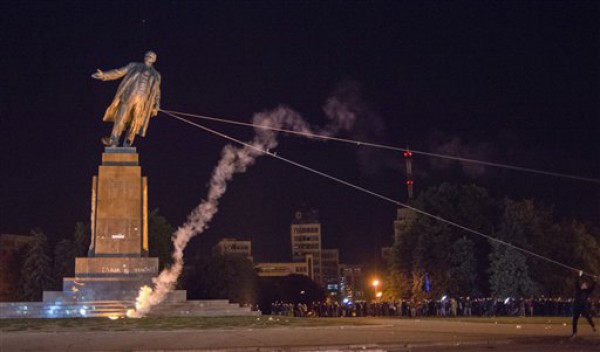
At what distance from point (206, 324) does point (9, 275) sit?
167 feet

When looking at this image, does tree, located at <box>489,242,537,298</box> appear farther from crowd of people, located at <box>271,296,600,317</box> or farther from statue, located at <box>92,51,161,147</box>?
statue, located at <box>92,51,161,147</box>

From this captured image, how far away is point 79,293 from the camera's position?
1104 inches

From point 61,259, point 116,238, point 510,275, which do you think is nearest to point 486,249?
point 510,275

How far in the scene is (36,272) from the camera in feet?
200

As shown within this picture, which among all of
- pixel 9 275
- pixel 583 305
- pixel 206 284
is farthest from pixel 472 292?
pixel 9 275

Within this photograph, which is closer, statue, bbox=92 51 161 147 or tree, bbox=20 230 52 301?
statue, bbox=92 51 161 147

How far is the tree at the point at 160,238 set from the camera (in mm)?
56938

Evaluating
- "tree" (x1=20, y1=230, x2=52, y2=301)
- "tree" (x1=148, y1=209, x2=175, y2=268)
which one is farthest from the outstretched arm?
"tree" (x1=20, y1=230, x2=52, y2=301)

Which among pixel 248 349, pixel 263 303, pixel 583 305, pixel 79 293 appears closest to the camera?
pixel 248 349

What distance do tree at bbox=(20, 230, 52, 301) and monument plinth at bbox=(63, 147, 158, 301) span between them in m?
34.0

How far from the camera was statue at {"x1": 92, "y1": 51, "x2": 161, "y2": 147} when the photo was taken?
101 feet

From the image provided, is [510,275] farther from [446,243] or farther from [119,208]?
Answer: [119,208]

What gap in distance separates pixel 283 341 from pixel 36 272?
50.6 meters

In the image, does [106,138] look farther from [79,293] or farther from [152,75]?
[79,293]
